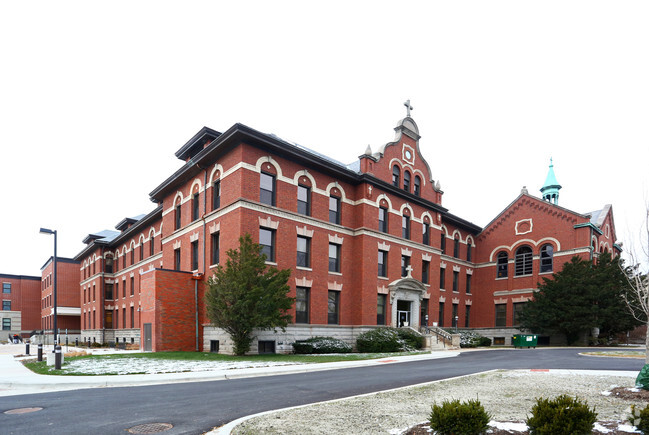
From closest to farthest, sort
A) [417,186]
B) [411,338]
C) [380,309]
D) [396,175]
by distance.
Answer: [411,338]
[380,309]
[396,175]
[417,186]

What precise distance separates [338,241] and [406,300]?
8477 mm

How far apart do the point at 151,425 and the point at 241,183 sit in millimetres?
17492

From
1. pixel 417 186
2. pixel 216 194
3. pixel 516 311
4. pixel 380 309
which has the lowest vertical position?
pixel 516 311

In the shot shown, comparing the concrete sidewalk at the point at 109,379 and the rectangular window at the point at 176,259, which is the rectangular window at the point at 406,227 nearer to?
the rectangular window at the point at 176,259

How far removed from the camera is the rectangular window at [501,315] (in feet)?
139

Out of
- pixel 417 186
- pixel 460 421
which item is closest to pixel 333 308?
pixel 417 186

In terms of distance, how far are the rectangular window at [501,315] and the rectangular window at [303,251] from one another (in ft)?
81.1

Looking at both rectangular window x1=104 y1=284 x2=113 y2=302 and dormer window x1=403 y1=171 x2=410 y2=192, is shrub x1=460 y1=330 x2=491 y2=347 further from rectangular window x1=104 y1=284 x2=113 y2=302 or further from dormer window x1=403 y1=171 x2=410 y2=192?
rectangular window x1=104 y1=284 x2=113 y2=302

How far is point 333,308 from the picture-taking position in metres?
29.3

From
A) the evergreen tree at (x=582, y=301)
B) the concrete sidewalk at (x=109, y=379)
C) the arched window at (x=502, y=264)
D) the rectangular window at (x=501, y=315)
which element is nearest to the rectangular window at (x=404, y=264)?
the evergreen tree at (x=582, y=301)

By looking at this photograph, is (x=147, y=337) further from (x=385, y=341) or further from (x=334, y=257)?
(x=385, y=341)

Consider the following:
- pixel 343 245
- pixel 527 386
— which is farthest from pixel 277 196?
pixel 527 386

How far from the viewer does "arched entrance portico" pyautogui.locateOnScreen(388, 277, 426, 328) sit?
32219mm

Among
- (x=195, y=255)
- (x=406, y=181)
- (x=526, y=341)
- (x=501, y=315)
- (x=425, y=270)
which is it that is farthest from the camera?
(x=501, y=315)
